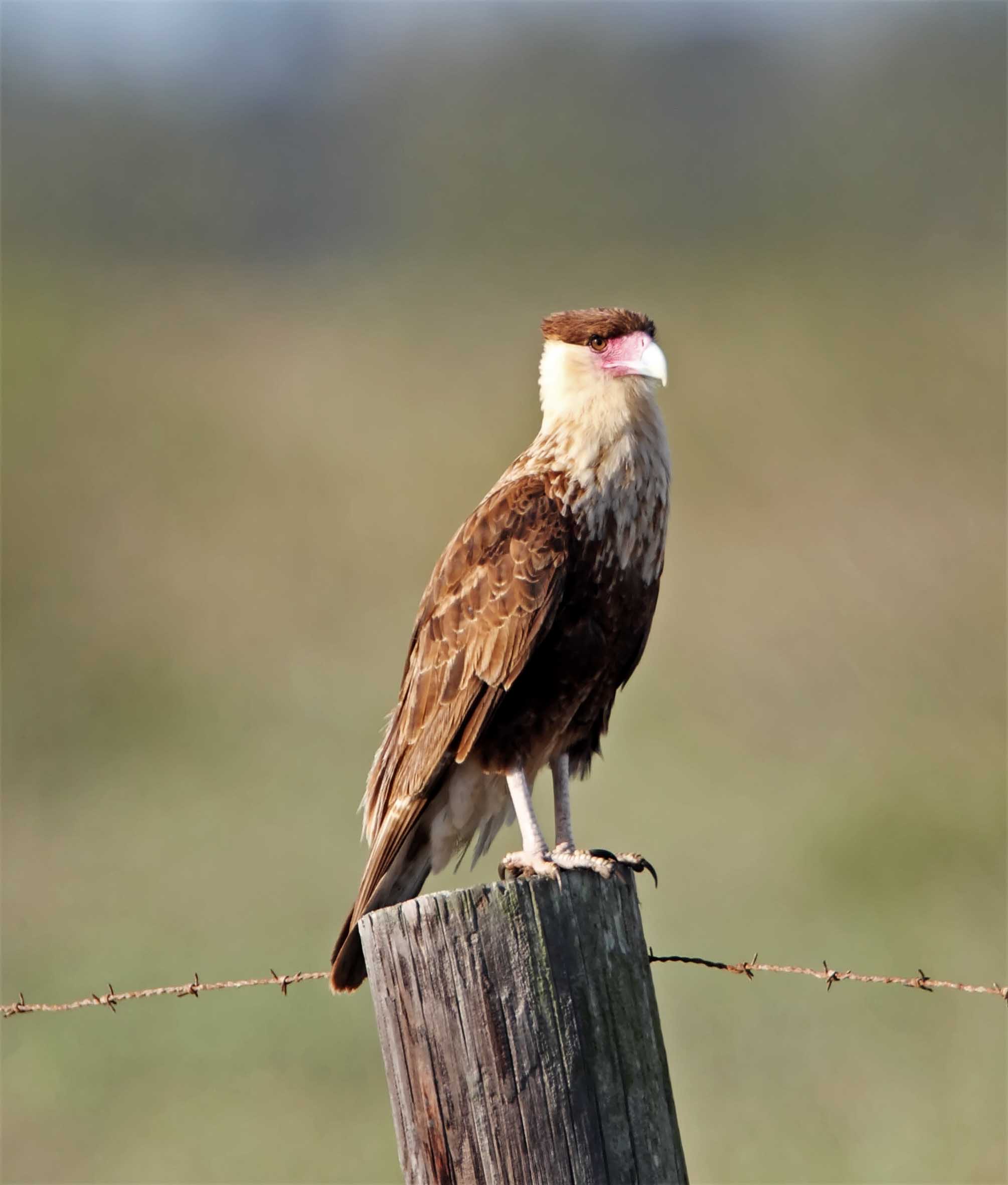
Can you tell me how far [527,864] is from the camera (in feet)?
10.8

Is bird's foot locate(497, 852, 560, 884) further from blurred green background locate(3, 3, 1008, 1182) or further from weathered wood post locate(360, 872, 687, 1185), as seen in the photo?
blurred green background locate(3, 3, 1008, 1182)

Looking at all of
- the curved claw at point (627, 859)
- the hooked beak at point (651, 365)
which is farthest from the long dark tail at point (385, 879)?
the hooked beak at point (651, 365)

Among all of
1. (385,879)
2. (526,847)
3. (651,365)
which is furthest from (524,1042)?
(651,365)

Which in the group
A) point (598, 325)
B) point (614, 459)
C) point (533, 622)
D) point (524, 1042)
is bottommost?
point (524, 1042)

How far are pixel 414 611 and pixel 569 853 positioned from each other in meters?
8.64

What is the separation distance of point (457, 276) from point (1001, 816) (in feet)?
55.9

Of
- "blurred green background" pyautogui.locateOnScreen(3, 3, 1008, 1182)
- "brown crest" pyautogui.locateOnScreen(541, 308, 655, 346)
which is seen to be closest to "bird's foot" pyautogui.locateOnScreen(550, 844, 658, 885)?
"brown crest" pyautogui.locateOnScreen(541, 308, 655, 346)

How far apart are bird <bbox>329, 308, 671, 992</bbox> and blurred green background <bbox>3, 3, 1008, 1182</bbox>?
2789 mm

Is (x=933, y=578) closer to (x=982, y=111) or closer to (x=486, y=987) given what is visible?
(x=486, y=987)

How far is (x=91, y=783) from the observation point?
10.7 meters

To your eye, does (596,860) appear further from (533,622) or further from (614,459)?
(614,459)

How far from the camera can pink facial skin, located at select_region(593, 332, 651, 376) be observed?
12.2 ft

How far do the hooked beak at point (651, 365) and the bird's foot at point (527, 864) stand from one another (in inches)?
47.1

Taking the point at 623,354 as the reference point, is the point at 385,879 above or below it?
below
